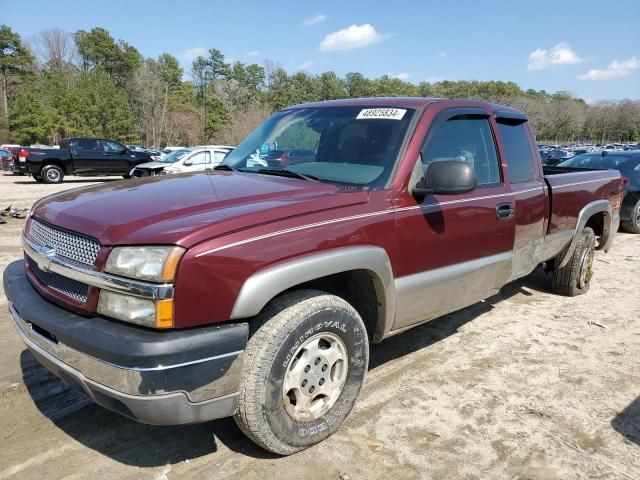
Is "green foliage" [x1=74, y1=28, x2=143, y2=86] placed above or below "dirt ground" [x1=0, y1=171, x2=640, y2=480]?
above

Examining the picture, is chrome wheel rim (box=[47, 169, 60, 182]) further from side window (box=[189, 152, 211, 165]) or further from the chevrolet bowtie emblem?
the chevrolet bowtie emblem

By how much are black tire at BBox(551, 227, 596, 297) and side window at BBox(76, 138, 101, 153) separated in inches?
780

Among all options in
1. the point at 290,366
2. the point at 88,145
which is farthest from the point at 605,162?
the point at 88,145

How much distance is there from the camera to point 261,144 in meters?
3.81

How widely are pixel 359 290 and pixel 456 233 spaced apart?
0.81m

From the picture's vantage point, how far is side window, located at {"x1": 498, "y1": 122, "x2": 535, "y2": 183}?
4074mm

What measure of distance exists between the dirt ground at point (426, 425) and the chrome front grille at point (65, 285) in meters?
0.90

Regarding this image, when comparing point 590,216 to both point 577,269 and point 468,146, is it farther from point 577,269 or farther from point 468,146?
point 468,146

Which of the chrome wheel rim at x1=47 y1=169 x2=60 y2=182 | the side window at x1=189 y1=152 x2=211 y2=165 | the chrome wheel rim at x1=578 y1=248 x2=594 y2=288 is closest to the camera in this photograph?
the chrome wheel rim at x1=578 y1=248 x2=594 y2=288

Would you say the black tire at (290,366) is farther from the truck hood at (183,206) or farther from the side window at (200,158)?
the side window at (200,158)

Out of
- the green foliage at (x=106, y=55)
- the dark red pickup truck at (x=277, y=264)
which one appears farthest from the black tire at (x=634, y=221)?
the green foliage at (x=106, y=55)

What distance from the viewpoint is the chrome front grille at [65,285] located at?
2311mm

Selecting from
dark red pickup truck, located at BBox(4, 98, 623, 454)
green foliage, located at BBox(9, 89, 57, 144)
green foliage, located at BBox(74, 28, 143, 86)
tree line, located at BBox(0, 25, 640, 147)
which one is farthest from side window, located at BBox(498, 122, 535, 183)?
green foliage, located at BBox(74, 28, 143, 86)

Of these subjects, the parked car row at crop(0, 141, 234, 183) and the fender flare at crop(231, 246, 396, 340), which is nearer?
the fender flare at crop(231, 246, 396, 340)
